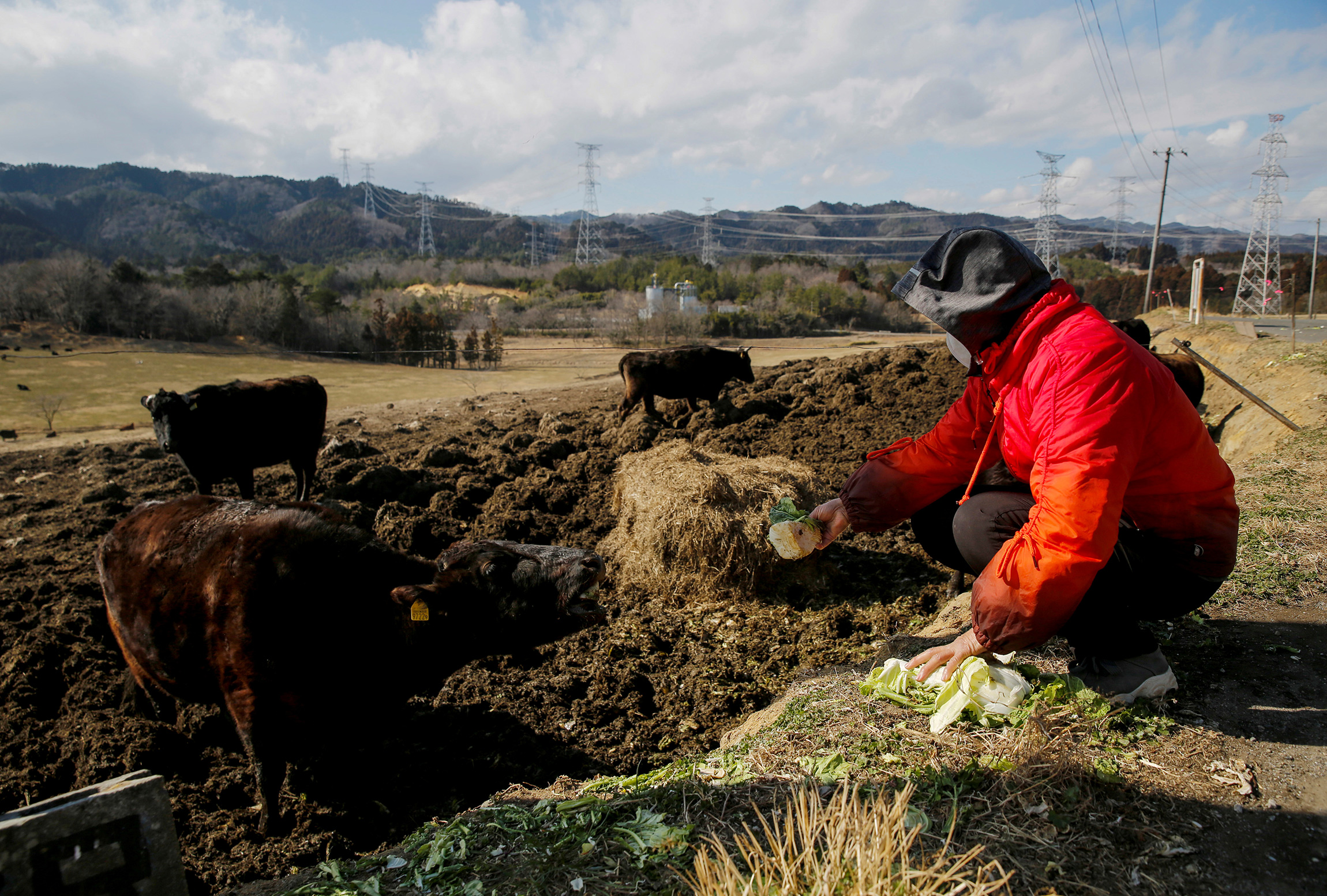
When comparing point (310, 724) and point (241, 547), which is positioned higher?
point (241, 547)

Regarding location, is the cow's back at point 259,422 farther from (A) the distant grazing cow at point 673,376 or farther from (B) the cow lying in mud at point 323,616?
(B) the cow lying in mud at point 323,616

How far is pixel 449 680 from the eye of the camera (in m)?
4.55

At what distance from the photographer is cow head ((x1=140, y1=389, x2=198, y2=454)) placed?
27.7 ft

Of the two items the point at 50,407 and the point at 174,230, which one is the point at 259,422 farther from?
the point at 174,230

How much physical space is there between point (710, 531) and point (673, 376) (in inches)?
332

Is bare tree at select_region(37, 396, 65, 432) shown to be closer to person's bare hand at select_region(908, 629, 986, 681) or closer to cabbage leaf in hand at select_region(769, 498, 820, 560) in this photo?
cabbage leaf in hand at select_region(769, 498, 820, 560)

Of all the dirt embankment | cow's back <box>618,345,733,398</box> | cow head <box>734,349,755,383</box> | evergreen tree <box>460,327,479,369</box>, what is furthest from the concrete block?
evergreen tree <box>460,327,479,369</box>

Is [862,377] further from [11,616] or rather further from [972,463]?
[11,616]

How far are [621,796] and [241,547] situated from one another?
2.35m

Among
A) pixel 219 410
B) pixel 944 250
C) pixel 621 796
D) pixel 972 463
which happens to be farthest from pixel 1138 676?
pixel 219 410

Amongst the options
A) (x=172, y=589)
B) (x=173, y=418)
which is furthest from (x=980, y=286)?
(x=173, y=418)

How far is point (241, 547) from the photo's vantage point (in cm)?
352

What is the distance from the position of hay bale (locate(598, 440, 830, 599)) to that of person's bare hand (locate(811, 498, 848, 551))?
77.9 inches

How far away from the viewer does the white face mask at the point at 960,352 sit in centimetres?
274
